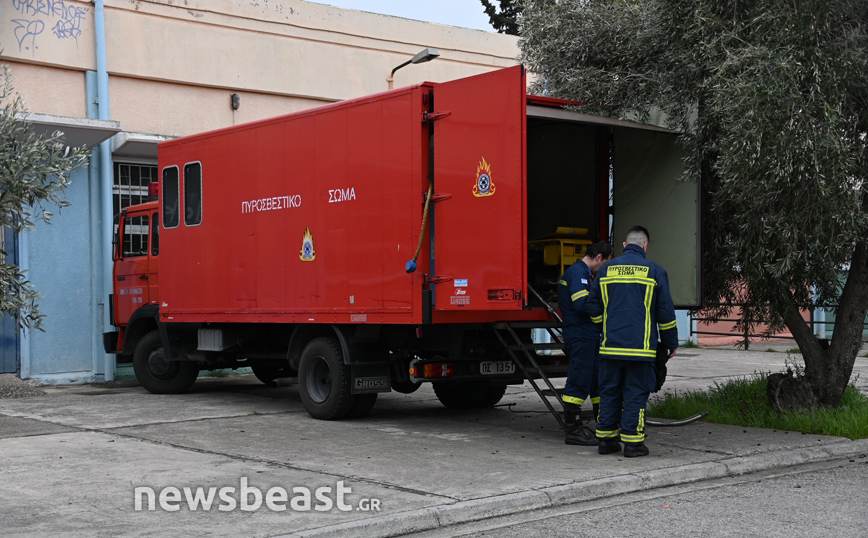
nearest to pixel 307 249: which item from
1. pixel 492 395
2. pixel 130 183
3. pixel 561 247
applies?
pixel 561 247

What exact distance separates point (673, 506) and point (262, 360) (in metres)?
6.90

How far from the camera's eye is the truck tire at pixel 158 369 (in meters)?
12.6

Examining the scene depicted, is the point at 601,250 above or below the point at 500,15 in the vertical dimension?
below

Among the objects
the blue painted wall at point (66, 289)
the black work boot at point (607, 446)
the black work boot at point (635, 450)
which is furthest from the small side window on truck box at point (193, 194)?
the black work boot at point (635, 450)

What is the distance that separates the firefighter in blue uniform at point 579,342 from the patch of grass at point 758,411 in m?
1.75

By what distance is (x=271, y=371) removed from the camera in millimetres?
13000

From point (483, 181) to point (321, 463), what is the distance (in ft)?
8.90

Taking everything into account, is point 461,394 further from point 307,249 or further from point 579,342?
point 579,342

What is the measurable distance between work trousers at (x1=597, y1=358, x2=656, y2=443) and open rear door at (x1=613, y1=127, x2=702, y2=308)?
2.27 meters

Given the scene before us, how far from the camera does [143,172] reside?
15.1m

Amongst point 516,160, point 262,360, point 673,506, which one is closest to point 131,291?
point 262,360

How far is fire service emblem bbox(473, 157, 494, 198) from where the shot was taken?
8.30 metres

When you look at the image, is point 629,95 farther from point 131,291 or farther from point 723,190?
point 131,291

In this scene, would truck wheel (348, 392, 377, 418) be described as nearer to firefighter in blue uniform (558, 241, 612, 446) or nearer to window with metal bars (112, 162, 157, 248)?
firefighter in blue uniform (558, 241, 612, 446)
